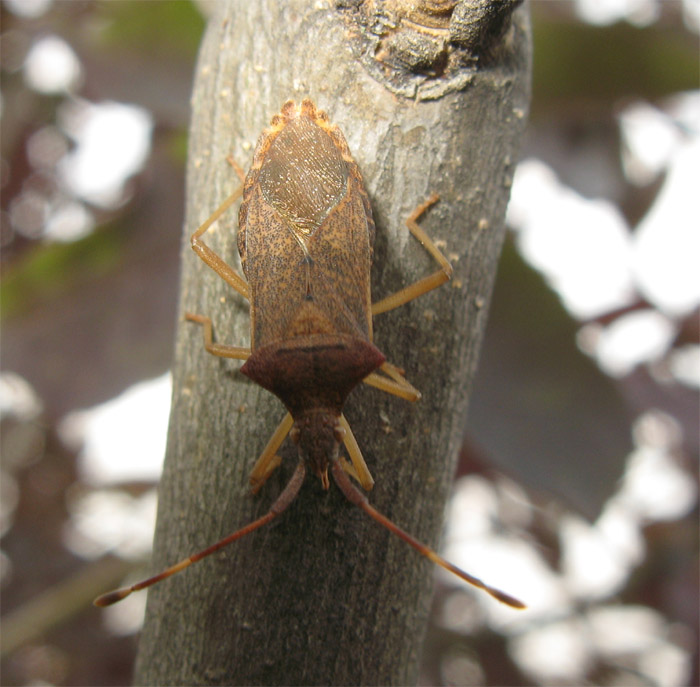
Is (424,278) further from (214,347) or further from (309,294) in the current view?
(214,347)

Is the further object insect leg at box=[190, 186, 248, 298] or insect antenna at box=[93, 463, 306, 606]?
insect leg at box=[190, 186, 248, 298]

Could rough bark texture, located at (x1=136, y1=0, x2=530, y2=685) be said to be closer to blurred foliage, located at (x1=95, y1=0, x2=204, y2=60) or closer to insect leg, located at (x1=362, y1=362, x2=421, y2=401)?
insect leg, located at (x1=362, y1=362, x2=421, y2=401)

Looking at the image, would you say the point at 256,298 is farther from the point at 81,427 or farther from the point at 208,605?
the point at 81,427

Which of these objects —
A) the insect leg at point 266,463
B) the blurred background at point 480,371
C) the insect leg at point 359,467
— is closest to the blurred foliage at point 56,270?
the blurred background at point 480,371

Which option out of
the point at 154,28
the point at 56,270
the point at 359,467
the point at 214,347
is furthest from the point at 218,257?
the point at 154,28

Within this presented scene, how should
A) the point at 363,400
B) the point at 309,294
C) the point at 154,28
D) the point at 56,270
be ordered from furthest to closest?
the point at 154,28, the point at 56,270, the point at 309,294, the point at 363,400

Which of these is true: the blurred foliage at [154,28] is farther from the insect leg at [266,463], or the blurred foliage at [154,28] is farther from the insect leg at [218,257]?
the insect leg at [266,463]

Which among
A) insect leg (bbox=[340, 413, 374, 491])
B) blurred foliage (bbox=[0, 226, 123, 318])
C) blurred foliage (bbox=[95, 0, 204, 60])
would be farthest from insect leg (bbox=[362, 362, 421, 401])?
blurred foliage (bbox=[95, 0, 204, 60])

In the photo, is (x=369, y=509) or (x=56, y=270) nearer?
(x=369, y=509)
